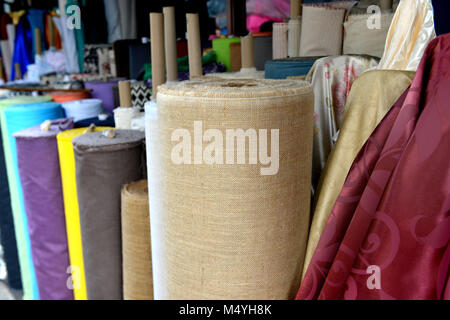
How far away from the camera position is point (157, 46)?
94 centimetres

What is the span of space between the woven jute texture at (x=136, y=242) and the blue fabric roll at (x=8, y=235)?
0.84 m

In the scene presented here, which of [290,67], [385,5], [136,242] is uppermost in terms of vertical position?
[385,5]

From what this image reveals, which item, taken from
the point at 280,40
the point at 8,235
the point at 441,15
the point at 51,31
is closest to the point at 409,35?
the point at 441,15

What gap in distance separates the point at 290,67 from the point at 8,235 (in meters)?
1.37

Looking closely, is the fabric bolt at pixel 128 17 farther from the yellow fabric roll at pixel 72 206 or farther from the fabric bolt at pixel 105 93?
the yellow fabric roll at pixel 72 206

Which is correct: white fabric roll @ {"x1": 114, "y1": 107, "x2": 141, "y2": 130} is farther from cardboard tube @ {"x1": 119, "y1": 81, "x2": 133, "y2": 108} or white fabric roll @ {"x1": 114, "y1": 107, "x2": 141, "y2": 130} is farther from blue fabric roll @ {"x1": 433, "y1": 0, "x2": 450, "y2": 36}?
blue fabric roll @ {"x1": 433, "y1": 0, "x2": 450, "y2": 36}

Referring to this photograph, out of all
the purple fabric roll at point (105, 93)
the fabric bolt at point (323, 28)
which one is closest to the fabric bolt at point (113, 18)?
the purple fabric roll at point (105, 93)

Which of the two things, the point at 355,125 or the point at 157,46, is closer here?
the point at 355,125

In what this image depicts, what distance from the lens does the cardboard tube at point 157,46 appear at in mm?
924

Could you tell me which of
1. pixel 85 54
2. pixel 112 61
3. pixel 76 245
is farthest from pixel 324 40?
pixel 85 54

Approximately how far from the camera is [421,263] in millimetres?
537

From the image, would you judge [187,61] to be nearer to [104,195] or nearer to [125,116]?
[125,116]

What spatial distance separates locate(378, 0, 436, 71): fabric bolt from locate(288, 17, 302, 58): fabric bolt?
45 cm

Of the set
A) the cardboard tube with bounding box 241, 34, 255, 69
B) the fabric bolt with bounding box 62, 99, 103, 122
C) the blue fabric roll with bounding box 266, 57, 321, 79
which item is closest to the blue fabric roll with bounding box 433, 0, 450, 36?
the blue fabric roll with bounding box 266, 57, 321, 79
